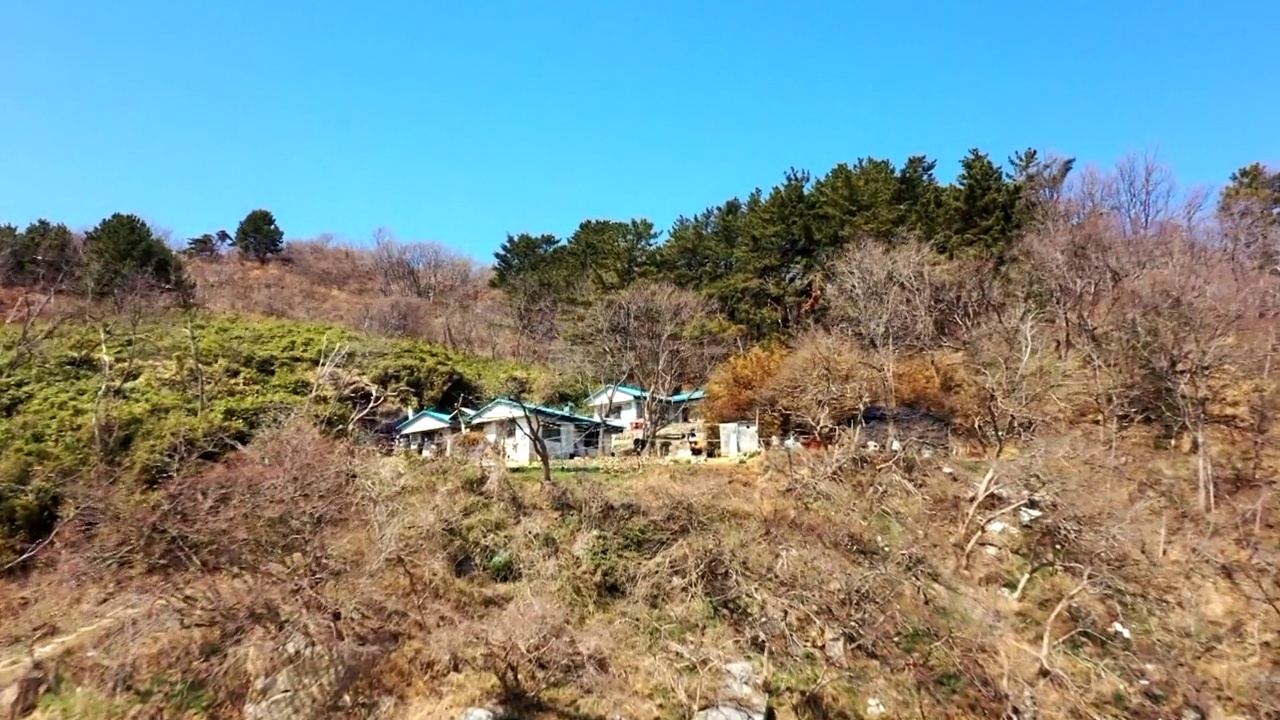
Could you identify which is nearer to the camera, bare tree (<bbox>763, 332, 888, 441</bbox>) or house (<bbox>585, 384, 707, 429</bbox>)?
bare tree (<bbox>763, 332, 888, 441</bbox>)

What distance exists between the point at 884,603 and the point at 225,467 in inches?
467

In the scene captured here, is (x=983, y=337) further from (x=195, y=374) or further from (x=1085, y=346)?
(x=195, y=374)

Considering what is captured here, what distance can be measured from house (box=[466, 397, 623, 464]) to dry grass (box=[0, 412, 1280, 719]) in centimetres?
697

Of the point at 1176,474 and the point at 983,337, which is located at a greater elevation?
the point at 983,337

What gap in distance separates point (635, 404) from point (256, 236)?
111ft

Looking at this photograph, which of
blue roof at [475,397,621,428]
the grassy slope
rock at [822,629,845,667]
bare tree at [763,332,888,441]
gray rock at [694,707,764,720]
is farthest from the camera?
blue roof at [475,397,621,428]

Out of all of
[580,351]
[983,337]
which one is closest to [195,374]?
[580,351]

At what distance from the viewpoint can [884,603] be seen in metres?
12.3

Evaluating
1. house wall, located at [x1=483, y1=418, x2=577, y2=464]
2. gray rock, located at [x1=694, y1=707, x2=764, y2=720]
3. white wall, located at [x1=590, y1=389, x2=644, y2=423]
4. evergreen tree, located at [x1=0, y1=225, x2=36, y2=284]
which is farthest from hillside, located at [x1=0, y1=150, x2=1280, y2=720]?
evergreen tree, located at [x1=0, y1=225, x2=36, y2=284]

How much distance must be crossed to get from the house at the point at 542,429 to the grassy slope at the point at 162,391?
111 inches

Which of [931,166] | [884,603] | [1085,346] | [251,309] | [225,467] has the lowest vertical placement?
[884,603]

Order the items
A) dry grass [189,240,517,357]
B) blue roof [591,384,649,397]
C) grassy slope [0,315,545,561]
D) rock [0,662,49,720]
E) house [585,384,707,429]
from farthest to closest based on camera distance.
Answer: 1. dry grass [189,240,517,357]
2. blue roof [591,384,649,397]
3. house [585,384,707,429]
4. grassy slope [0,315,545,561]
5. rock [0,662,49,720]

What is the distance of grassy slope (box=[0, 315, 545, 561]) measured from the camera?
498 inches

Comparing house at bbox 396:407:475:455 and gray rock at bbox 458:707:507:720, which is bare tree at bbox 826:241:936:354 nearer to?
house at bbox 396:407:475:455
